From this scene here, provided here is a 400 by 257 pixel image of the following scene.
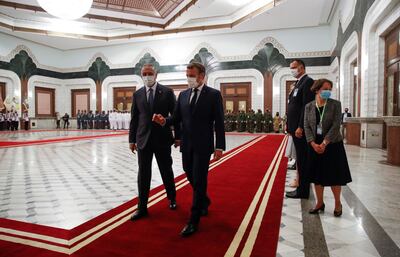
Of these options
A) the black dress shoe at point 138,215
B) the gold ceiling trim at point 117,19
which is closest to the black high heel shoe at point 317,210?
the black dress shoe at point 138,215

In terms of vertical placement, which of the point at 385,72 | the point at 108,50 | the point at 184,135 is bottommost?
the point at 184,135

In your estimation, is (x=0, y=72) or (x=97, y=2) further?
(x=0, y=72)

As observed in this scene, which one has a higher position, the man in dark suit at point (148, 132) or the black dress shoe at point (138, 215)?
the man in dark suit at point (148, 132)

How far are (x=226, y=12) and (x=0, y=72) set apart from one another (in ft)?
41.8

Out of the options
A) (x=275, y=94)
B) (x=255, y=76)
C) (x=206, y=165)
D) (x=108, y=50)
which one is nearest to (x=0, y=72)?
(x=108, y=50)

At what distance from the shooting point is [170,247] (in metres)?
2.07

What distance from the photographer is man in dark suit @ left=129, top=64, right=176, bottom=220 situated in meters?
2.71

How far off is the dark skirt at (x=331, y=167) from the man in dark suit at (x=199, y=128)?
2.93ft

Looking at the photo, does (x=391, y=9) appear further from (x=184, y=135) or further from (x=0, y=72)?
(x=0, y=72)

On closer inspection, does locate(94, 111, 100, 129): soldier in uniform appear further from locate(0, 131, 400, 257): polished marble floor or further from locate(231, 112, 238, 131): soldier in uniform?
locate(0, 131, 400, 257): polished marble floor

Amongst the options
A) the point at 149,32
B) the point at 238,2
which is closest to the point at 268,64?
the point at 238,2

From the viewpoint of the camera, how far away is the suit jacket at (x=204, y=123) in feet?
7.97

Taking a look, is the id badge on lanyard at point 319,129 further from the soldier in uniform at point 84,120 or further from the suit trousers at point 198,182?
the soldier in uniform at point 84,120

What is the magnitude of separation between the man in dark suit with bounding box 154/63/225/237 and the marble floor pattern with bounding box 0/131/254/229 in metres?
1.05
